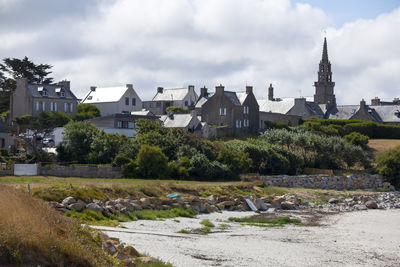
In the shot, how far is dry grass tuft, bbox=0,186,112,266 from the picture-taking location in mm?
11789

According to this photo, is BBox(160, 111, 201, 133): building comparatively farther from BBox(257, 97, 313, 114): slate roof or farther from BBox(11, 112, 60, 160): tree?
BBox(257, 97, 313, 114): slate roof

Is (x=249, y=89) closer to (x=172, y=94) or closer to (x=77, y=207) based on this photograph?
(x=172, y=94)

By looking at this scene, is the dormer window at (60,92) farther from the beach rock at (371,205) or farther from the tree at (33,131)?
the beach rock at (371,205)

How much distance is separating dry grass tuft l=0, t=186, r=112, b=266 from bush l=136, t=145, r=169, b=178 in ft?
96.9

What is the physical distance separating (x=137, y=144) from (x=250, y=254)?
30.5 m

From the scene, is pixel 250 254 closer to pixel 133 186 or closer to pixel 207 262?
pixel 207 262

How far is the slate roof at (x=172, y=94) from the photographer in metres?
102

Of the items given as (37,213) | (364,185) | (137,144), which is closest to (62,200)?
(37,213)

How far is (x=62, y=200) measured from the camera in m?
24.2

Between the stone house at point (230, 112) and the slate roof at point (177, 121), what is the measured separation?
5943mm

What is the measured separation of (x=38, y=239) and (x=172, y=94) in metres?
91.4

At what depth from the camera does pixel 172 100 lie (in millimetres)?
101938

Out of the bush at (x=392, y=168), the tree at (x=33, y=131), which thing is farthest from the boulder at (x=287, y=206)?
the bush at (x=392, y=168)

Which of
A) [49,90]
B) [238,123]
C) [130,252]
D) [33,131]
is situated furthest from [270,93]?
[130,252]
